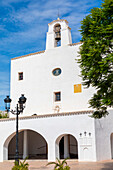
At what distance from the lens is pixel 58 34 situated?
23828 millimetres

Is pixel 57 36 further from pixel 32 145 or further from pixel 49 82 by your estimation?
pixel 32 145

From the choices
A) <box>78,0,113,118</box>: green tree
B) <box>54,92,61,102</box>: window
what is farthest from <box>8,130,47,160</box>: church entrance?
<box>78,0,113,118</box>: green tree

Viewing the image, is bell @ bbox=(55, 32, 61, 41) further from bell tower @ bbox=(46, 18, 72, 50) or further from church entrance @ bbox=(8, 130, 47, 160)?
church entrance @ bbox=(8, 130, 47, 160)

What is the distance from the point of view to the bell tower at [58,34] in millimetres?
23172

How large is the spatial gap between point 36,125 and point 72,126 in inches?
124

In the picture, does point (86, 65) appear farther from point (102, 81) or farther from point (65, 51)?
point (65, 51)

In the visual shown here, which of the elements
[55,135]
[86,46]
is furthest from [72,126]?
[86,46]

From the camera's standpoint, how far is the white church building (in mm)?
17844

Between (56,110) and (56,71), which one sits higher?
(56,71)

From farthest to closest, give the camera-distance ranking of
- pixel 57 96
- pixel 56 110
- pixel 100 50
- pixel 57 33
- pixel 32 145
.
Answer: pixel 32 145 → pixel 57 33 → pixel 57 96 → pixel 56 110 → pixel 100 50

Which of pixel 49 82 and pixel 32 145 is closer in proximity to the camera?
pixel 49 82

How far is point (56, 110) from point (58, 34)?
772cm

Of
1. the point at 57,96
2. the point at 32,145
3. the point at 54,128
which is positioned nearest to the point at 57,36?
the point at 57,96

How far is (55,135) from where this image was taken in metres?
18.5
